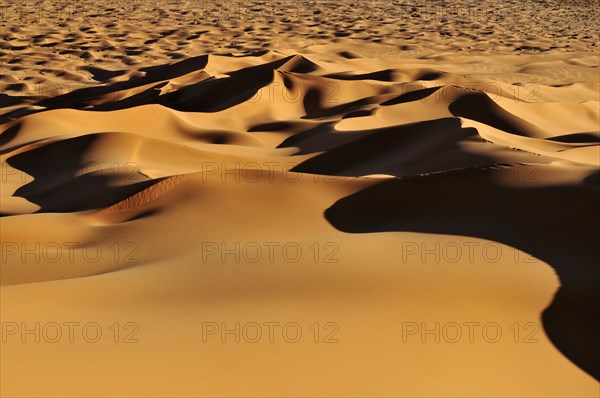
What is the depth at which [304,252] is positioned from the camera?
11.6ft

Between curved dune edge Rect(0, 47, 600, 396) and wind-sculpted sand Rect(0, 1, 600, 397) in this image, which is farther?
curved dune edge Rect(0, 47, 600, 396)

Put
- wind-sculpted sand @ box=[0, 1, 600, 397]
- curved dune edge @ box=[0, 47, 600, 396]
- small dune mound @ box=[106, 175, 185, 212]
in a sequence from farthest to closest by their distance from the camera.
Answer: small dune mound @ box=[106, 175, 185, 212] < curved dune edge @ box=[0, 47, 600, 396] < wind-sculpted sand @ box=[0, 1, 600, 397]

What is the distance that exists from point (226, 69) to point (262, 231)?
348 inches

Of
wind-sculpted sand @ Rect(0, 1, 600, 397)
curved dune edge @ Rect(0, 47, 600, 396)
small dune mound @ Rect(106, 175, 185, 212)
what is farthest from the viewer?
small dune mound @ Rect(106, 175, 185, 212)

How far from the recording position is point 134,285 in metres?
3.21

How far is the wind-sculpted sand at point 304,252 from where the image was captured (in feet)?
8.17

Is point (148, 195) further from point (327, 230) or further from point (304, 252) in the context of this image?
point (304, 252)

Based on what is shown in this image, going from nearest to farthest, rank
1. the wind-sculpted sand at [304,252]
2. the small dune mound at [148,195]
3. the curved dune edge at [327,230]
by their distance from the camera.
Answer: the wind-sculpted sand at [304,252] → the curved dune edge at [327,230] → the small dune mound at [148,195]

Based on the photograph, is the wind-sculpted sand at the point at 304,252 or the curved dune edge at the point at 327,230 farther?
the curved dune edge at the point at 327,230

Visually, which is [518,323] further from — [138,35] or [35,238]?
[138,35]

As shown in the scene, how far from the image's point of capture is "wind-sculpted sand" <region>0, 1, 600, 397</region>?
2.49 meters

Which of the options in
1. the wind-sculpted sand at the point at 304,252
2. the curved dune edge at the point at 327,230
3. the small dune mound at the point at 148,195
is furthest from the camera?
the small dune mound at the point at 148,195

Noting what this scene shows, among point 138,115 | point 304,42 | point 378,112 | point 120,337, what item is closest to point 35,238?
point 120,337

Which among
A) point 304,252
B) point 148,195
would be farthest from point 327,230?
point 148,195
